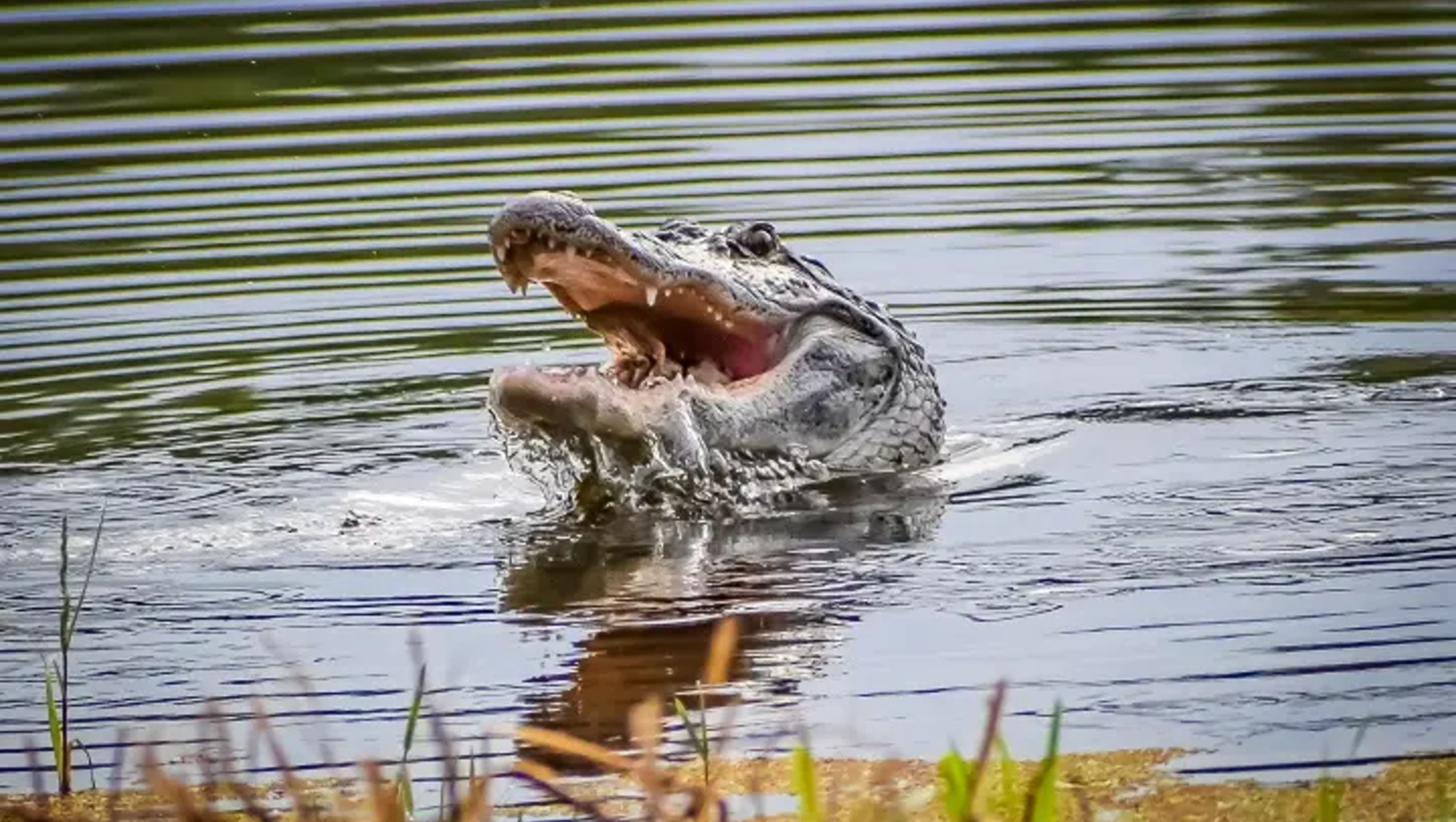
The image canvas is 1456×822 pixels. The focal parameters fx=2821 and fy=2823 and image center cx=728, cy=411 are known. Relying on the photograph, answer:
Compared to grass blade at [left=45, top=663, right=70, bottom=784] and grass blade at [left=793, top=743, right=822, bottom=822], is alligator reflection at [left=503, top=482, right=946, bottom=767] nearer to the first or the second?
grass blade at [left=45, top=663, right=70, bottom=784]

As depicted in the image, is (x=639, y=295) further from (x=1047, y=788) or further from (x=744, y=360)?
(x=1047, y=788)

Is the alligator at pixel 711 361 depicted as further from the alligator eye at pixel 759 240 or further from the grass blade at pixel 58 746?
the grass blade at pixel 58 746

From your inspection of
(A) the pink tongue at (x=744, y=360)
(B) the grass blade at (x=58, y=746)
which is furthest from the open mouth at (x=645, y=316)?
(B) the grass blade at (x=58, y=746)

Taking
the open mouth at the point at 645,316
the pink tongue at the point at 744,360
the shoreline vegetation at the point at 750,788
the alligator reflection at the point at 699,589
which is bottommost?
the alligator reflection at the point at 699,589

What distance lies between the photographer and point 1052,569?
24.4ft

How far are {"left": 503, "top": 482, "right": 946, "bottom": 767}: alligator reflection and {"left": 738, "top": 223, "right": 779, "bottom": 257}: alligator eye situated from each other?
2.64 ft

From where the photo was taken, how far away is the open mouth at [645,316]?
315 inches

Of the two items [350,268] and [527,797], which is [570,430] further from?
[350,268]

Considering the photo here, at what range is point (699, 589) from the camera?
7504mm

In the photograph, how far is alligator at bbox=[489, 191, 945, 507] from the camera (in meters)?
8.12

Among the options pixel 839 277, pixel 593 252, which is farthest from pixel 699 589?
pixel 839 277

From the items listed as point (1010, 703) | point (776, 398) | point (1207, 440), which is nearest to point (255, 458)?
point (776, 398)

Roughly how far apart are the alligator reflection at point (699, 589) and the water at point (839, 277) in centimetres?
2

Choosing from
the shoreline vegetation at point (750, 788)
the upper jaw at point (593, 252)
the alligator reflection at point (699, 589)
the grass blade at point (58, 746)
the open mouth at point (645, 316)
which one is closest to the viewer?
the shoreline vegetation at point (750, 788)
